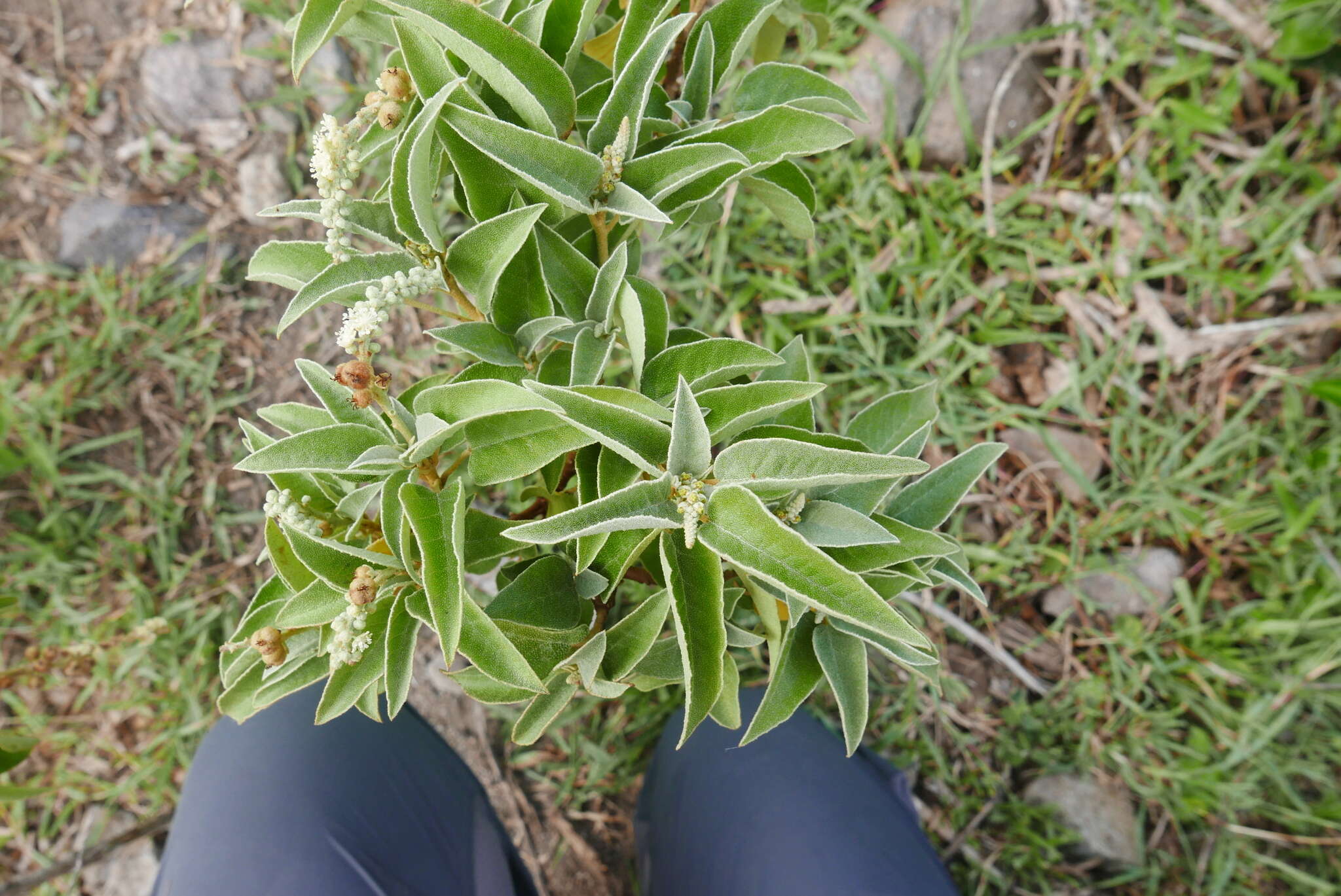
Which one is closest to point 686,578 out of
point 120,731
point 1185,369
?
point 1185,369

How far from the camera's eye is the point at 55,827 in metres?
2.01

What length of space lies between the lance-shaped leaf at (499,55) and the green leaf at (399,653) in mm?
517

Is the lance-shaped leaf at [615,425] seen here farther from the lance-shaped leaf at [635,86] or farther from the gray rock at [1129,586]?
the gray rock at [1129,586]

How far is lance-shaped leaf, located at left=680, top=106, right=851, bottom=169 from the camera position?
32.2 inches

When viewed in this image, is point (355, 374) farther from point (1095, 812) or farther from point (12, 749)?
point (1095, 812)

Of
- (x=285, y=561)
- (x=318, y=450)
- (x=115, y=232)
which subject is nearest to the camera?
(x=318, y=450)

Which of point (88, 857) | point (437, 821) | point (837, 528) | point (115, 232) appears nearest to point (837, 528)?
point (837, 528)

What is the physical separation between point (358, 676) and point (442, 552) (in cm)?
23

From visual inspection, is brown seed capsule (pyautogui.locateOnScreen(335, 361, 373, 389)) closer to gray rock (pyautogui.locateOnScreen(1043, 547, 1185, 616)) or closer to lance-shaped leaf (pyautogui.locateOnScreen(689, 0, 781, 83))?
lance-shaped leaf (pyautogui.locateOnScreen(689, 0, 781, 83))

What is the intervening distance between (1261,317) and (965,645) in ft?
3.82

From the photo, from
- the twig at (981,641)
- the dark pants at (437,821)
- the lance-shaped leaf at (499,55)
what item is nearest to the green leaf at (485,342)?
the lance-shaped leaf at (499,55)

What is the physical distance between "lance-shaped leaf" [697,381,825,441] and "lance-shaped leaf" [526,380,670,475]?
0.06 metres

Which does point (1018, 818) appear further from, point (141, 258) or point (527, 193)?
point (141, 258)

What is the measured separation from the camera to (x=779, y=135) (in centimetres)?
84
